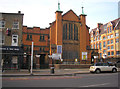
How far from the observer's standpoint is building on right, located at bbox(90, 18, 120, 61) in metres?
58.5

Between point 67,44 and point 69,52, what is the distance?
215 centimetres

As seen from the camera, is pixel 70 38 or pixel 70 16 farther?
pixel 70 16

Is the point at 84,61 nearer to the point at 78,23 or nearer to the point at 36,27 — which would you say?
the point at 78,23

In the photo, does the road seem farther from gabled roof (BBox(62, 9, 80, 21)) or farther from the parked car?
gabled roof (BBox(62, 9, 80, 21))

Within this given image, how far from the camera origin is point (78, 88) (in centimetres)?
1006

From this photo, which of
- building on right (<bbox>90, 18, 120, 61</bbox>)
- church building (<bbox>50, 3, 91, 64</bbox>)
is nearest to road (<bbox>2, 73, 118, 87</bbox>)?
church building (<bbox>50, 3, 91, 64</bbox>)

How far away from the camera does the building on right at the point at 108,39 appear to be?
192 ft

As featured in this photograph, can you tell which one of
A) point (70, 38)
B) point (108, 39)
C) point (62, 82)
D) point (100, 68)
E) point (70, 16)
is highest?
point (70, 16)

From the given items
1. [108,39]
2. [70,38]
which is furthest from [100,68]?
[108,39]

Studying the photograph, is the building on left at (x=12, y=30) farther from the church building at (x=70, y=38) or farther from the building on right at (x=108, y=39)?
the building on right at (x=108, y=39)

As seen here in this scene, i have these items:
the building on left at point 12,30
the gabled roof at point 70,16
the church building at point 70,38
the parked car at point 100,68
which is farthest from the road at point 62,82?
the gabled roof at point 70,16

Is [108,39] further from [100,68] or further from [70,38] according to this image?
[100,68]

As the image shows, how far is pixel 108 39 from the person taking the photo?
63.2 m

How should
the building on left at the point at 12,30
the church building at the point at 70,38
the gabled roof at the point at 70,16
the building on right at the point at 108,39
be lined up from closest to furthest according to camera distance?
the building on left at the point at 12,30 < the church building at the point at 70,38 < the gabled roof at the point at 70,16 < the building on right at the point at 108,39
